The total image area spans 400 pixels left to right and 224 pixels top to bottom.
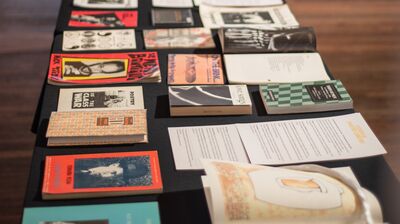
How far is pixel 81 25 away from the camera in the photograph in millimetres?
1868

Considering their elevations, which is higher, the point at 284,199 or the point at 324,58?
the point at 284,199

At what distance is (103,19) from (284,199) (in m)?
1.06

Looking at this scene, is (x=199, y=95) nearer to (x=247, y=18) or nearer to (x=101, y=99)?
(x=101, y=99)

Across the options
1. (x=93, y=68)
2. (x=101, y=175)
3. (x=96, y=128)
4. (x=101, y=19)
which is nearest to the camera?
(x=101, y=175)

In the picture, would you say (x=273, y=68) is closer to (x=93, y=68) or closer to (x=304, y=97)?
(x=304, y=97)

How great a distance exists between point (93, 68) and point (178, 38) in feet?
1.04

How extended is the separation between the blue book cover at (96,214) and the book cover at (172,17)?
0.88 meters

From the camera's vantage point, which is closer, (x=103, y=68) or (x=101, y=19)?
(x=103, y=68)

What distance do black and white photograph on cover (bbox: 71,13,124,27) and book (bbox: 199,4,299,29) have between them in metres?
0.28

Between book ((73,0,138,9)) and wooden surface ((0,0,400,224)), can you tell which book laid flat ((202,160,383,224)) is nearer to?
book ((73,0,138,9))

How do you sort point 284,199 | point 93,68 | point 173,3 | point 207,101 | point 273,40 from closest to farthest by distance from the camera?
point 284,199 < point 207,101 < point 93,68 < point 273,40 < point 173,3

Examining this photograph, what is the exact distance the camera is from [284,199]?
3.56ft

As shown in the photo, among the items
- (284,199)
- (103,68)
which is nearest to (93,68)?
(103,68)

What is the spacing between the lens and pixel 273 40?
1.74m
